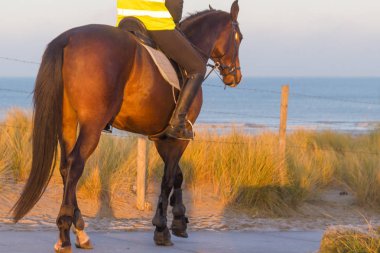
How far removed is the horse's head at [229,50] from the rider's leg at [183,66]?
35.7 inches

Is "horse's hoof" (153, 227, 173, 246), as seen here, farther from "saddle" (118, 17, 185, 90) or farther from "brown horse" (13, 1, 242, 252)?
"saddle" (118, 17, 185, 90)

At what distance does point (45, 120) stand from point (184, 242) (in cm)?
214

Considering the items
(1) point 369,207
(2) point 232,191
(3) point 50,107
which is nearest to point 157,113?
(3) point 50,107

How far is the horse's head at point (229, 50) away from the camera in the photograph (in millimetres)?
9359

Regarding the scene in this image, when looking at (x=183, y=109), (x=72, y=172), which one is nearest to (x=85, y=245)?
(x=72, y=172)

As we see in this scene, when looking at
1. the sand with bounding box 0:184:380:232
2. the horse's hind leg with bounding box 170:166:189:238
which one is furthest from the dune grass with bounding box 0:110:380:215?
the horse's hind leg with bounding box 170:166:189:238

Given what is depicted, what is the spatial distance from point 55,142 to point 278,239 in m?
2.80

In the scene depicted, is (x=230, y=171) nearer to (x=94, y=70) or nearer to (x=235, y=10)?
(x=235, y=10)

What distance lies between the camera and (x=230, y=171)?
1243 centimetres

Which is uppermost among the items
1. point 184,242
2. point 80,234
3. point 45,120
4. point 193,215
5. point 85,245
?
point 45,120

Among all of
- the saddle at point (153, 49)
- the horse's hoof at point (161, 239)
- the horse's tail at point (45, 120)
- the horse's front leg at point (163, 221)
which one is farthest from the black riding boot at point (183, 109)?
the horse's tail at point (45, 120)

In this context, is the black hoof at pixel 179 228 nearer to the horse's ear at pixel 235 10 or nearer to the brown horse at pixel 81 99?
the brown horse at pixel 81 99

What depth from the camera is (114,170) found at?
12.3 metres

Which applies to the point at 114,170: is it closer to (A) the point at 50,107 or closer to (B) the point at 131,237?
(B) the point at 131,237
